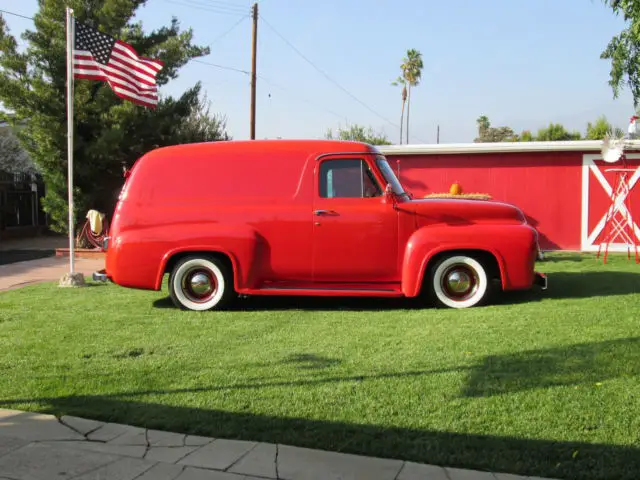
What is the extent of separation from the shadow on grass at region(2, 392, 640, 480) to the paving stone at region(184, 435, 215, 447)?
93mm

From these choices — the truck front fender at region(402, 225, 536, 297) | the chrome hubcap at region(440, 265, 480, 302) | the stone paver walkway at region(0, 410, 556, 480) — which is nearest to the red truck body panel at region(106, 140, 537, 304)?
the truck front fender at region(402, 225, 536, 297)

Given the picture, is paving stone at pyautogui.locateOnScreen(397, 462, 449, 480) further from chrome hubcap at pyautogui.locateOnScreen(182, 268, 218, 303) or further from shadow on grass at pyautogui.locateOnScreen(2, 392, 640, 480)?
chrome hubcap at pyautogui.locateOnScreen(182, 268, 218, 303)

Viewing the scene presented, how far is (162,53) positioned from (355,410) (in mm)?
16162

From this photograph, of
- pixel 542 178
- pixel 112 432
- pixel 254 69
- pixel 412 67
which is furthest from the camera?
pixel 412 67

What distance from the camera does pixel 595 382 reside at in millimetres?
4387

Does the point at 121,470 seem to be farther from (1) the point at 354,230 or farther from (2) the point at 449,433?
(1) the point at 354,230

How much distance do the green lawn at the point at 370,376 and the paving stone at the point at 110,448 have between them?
35 centimetres

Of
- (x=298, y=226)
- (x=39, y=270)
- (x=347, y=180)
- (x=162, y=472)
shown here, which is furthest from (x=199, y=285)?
(x=39, y=270)

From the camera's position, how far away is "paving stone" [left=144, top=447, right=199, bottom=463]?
11.1ft

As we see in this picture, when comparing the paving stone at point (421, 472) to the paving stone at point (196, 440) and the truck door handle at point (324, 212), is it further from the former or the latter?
the truck door handle at point (324, 212)

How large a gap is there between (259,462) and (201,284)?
15.5 feet

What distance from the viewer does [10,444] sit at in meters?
3.58

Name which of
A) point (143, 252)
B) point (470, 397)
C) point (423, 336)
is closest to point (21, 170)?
point (143, 252)

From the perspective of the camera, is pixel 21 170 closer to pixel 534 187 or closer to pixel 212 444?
pixel 534 187
